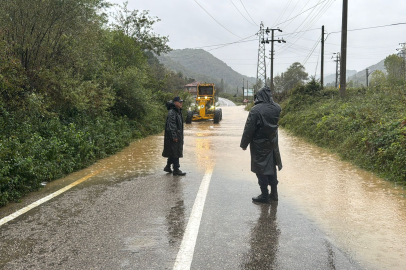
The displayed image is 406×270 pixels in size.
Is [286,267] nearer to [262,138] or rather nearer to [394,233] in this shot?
[394,233]

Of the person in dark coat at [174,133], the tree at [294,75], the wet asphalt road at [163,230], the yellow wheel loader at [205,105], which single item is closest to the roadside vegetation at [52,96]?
the wet asphalt road at [163,230]

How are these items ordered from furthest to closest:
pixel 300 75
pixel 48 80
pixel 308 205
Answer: pixel 300 75
pixel 48 80
pixel 308 205

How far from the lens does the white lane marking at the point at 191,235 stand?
12.5 ft

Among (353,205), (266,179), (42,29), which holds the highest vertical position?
(42,29)

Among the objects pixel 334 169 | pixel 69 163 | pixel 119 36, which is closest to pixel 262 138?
pixel 334 169

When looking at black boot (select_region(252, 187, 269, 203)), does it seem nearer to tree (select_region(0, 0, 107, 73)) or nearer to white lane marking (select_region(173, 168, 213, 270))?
white lane marking (select_region(173, 168, 213, 270))

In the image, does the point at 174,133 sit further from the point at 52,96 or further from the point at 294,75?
the point at 294,75

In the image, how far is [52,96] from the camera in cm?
1160

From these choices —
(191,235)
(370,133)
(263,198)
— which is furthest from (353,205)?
(370,133)

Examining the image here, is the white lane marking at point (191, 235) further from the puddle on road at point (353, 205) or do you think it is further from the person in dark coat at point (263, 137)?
the puddle on road at point (353, 205)

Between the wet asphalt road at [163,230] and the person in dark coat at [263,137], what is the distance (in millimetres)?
520

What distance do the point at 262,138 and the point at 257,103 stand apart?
1.90 feet

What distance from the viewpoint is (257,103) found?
20.3ft

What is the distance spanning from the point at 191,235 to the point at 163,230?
0.40m
